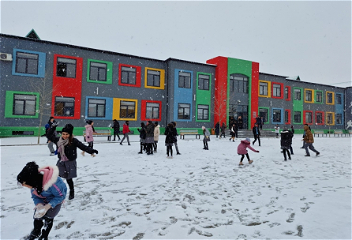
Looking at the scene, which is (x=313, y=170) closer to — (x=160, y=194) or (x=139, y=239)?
(x=160, y=194)

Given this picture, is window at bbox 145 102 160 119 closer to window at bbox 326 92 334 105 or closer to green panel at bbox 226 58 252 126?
green panel at bbox 226 58 252 126

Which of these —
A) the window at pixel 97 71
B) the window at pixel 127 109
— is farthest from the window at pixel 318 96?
the window at pixel 97 71

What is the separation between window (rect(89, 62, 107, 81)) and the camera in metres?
23.0

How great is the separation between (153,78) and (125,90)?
393 centimetres

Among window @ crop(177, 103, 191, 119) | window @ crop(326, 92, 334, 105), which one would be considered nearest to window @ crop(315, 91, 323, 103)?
window @ crop(326, 92, 334, 105)

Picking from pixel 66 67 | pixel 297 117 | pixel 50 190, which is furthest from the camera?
pixel 297 117

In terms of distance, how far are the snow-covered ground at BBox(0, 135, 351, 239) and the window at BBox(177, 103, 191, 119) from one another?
61.9 ft

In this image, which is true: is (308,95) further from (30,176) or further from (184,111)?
(30,176)

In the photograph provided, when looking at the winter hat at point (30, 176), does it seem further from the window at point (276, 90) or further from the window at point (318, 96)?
the window at point (318, 96)

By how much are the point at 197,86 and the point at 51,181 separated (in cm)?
2610

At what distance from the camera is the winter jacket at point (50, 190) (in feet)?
9.02

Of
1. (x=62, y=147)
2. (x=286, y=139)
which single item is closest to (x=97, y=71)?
(x=286, y=139)

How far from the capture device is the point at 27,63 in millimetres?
20062

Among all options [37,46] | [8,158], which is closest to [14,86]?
[37,46]
